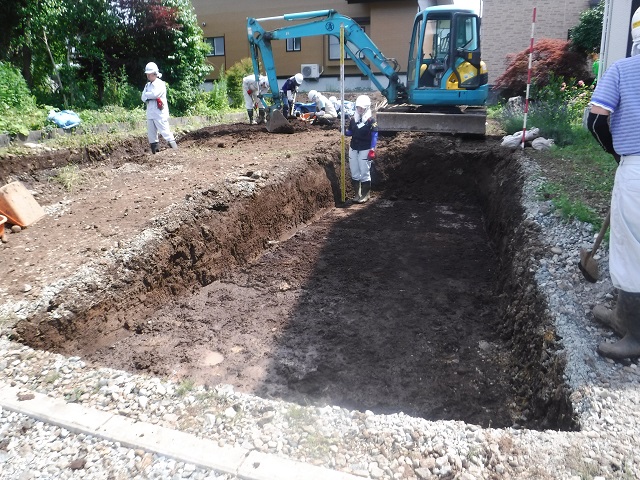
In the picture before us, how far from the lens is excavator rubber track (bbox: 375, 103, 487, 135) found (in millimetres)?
10430

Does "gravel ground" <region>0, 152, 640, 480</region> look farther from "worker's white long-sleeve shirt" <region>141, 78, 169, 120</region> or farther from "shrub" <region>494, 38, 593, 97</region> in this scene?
"shrub" <region>494, 38, 593, 97</region>

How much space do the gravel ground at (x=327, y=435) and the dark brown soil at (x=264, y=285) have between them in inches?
34.9

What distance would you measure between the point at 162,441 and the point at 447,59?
1031 cm

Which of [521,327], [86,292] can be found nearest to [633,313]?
[521,327]

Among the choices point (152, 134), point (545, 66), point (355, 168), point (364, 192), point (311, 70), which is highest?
point (311, 70)

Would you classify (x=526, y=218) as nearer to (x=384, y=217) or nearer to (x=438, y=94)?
(x=384, y=217)

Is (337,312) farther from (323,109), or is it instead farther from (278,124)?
(323,109)

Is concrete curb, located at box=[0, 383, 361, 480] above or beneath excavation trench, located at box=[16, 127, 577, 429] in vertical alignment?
above

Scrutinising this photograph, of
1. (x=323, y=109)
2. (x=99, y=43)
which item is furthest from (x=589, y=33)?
(x=99, y=43)

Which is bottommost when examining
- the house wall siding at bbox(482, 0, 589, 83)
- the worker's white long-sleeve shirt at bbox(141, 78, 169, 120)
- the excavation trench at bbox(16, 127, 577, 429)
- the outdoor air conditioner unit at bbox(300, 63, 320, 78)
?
the excavation trench at bbox(16, 127, 577, 429)

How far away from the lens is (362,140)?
29.8ft

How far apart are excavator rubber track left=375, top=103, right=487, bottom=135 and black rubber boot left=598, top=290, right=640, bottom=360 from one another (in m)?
7.70

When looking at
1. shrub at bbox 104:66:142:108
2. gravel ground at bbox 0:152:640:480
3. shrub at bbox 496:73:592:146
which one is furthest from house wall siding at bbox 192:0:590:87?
gravel ground at bbox 0:152:640:480

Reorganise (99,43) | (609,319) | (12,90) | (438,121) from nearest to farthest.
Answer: (609,319) < (438,121) < (12,90) < (99,43)
